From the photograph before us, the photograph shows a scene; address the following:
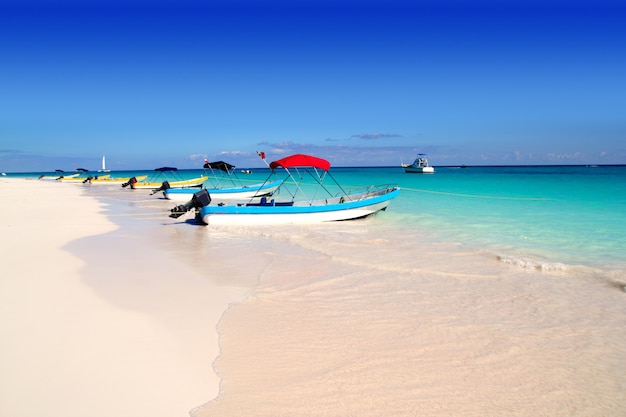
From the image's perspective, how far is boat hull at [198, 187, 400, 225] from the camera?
16.8 m

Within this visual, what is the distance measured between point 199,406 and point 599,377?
4003 millimetres

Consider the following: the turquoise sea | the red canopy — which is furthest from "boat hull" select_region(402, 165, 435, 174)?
the red canopy

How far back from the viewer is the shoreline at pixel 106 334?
3941 millimetres

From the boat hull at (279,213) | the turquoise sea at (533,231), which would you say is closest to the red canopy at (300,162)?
the boat hull at (279,213)

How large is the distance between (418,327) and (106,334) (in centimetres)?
397

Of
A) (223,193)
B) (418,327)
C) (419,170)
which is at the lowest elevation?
(223,193)

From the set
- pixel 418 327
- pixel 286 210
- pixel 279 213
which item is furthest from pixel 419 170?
pixel 418 327

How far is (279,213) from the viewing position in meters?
17.2

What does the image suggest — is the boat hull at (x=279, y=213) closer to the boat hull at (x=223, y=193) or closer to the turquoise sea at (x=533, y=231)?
the turquoise sea at (x=533, y=231)

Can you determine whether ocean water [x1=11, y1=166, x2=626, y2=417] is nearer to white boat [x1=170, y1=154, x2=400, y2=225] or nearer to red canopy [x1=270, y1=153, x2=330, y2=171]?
white boat [x1=170, y1=154, x2=400, y2=225]

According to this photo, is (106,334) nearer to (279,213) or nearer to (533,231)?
(279,213)

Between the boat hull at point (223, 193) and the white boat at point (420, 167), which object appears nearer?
the boat hull at point (223, 193)

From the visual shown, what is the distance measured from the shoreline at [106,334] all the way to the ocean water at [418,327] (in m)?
0.35

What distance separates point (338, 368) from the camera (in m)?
4.62
